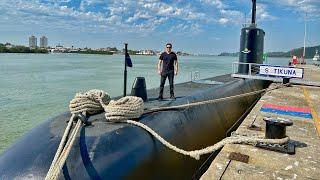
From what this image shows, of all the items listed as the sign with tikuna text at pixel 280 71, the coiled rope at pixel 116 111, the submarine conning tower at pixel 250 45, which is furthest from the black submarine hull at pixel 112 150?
the submarine conning tower at pixel 250 45

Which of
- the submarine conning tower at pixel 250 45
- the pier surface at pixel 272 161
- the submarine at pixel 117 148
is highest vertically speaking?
the submarine conning tower at pixel 250 45

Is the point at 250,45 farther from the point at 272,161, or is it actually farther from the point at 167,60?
the point at 272,161

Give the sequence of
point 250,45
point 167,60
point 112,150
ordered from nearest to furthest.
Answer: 1. point 112,150
2. point 167,60
3. point 250,45

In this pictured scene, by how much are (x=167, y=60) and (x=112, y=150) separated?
4718 mm

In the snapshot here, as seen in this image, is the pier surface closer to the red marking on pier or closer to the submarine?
the submarine

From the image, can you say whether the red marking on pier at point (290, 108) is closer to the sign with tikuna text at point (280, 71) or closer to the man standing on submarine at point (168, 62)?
the man standing on submarine at point (168, 62)

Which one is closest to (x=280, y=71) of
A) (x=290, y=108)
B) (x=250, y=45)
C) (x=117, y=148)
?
(x=250, y=45)

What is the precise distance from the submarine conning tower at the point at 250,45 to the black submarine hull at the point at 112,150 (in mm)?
11252

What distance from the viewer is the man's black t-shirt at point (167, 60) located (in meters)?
8.46

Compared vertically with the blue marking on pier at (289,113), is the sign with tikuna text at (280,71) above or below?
above

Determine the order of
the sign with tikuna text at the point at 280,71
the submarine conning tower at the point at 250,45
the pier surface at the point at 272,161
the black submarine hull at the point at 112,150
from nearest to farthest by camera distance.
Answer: the black submarine hull at the point at 112,150 < the pier surface at the point at 272,161 < the sign with tikuna text at the point at 280,71 < the submarine conning tower at the point at 250,45

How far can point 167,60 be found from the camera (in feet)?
27.9

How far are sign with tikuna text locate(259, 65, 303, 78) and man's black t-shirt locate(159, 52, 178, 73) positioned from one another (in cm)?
890

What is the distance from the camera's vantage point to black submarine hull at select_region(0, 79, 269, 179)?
11.6 feet
